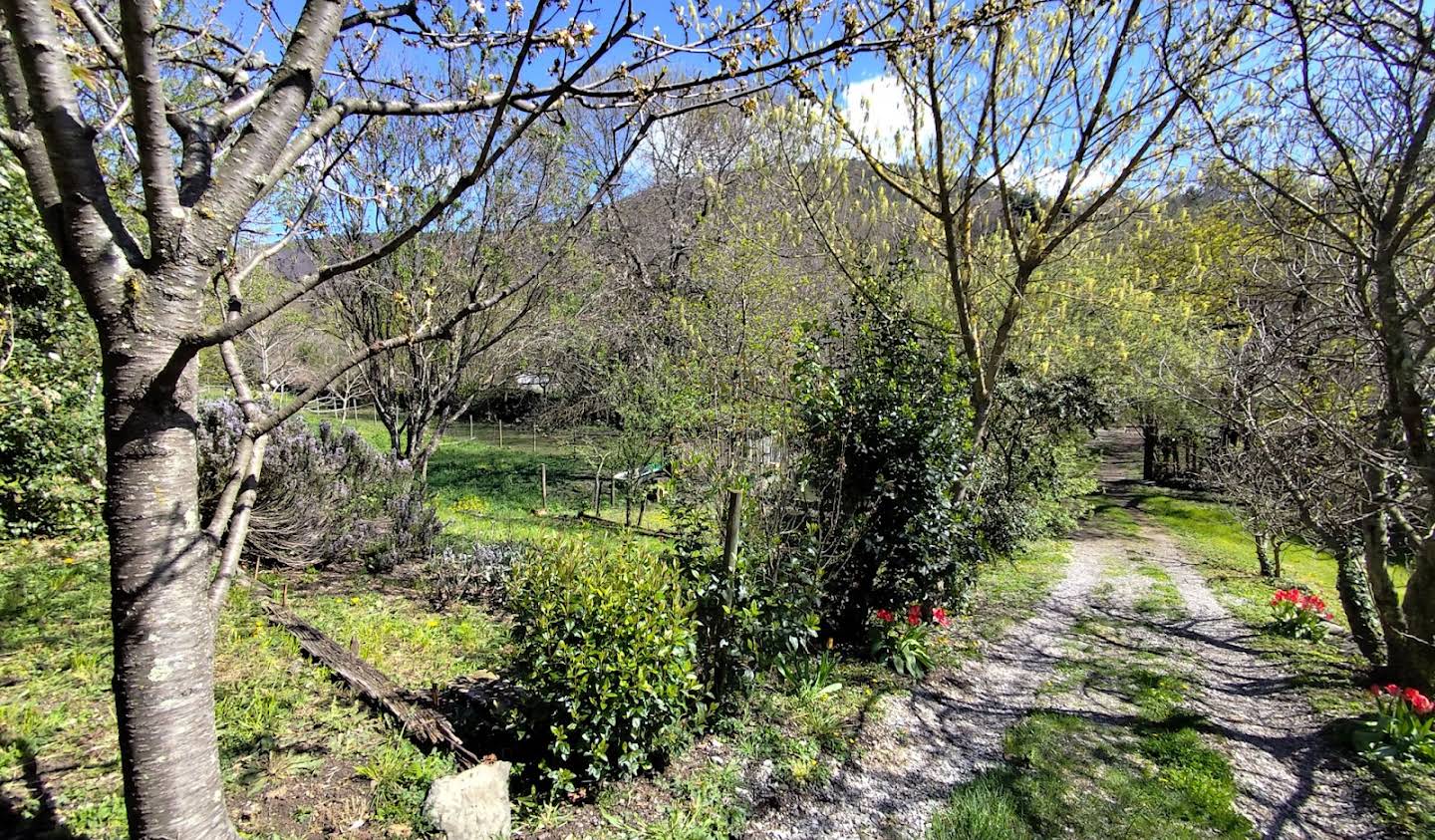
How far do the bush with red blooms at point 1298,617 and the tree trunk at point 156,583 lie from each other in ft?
30.9

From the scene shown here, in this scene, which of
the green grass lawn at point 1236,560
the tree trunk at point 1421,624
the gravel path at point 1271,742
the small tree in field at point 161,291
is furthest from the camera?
the green grass lawn at point 1236,560

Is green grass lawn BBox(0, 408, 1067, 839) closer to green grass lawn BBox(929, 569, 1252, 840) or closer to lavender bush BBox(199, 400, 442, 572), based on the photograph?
lavender bush BBox(199, 400, 442, 572)

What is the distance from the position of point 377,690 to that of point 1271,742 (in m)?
6.14

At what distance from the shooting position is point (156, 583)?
4.46 ft

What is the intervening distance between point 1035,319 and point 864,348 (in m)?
3.41

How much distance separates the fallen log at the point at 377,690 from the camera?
3.21 metres

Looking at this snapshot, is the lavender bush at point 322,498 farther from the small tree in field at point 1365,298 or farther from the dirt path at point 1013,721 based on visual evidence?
the small tree in field at point 1365,298

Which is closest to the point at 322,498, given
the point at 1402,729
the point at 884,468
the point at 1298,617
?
the point at 884,468

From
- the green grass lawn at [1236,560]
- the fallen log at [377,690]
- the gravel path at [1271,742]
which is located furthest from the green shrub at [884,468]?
the green grass lawn at [1236,560]

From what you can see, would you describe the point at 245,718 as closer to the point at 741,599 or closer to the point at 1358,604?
the point at 741,599

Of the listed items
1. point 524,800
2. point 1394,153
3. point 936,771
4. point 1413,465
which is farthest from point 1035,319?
point 524,800

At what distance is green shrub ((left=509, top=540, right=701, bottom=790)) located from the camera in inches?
120

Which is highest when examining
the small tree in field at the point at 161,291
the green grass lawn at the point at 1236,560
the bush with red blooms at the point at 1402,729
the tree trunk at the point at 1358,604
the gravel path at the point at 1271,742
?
the small tree in field at the point at 161,291

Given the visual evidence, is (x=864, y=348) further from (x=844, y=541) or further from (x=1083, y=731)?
(x=1083, y=731)
